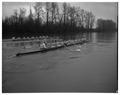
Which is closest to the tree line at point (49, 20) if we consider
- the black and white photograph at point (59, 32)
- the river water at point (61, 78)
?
the black and white photograph at point (59, 32)

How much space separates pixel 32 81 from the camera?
1.45m

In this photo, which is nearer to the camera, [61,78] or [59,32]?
[61,78]

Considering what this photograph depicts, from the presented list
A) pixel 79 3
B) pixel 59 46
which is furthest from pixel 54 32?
pixel 59 46

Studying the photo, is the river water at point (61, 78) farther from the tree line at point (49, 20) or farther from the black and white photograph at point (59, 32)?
the tree line at point (49, 20)

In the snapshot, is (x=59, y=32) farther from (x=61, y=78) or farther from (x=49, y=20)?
(x=61, y=78)

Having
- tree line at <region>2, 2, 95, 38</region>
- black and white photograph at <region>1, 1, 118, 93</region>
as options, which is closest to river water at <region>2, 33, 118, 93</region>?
black and white photograph at <region>1, 1, 118, 93</region>

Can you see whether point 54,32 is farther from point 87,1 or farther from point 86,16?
point 87,1

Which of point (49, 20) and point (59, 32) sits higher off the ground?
point (49, 20)

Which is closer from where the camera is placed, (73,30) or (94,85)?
(94,85)

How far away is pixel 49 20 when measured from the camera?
1.81m

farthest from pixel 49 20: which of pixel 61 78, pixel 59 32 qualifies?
pixel 61 78

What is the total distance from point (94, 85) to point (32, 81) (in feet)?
2.02

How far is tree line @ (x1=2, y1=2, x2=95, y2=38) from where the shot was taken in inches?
63.1

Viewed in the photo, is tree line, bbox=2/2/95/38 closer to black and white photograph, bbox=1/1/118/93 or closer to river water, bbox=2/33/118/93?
black and white photograph, bbox=1/1/118/93
